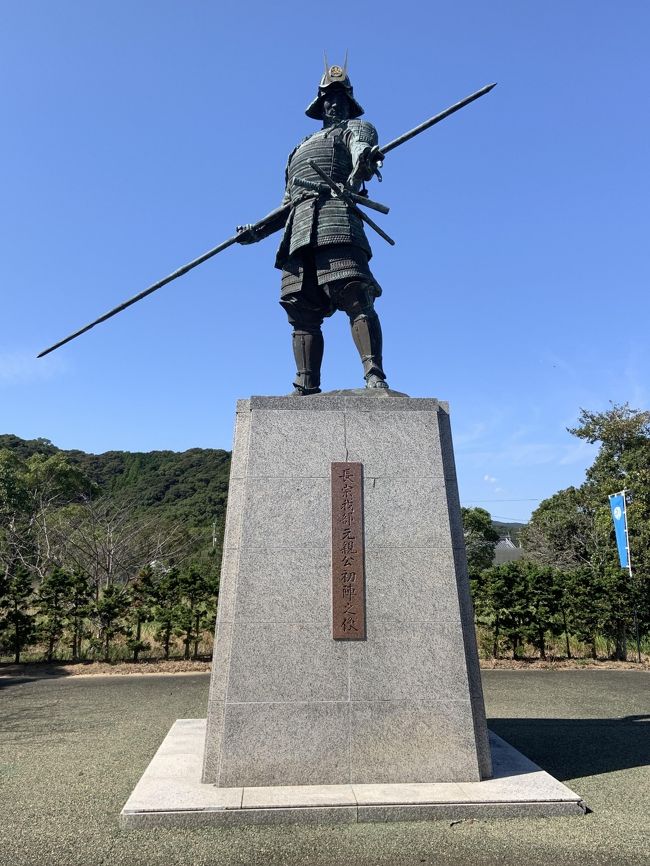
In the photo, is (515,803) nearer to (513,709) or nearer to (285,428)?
(285,428)

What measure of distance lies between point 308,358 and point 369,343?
22.5 inches

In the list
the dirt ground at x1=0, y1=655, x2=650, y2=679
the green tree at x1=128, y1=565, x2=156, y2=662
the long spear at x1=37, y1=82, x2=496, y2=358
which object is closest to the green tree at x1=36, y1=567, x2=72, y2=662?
the dirt ground at x1=0, y1=655, x2=650, y2=679

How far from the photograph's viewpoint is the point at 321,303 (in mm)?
5164

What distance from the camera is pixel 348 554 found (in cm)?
387

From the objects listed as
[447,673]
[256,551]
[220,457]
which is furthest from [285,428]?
[220,457]

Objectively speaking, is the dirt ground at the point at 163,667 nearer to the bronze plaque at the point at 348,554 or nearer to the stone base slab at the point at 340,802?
the stone base slab at the point at 340,802

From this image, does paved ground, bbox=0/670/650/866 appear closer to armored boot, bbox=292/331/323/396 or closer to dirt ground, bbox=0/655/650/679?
dirt ground, bbox=0/655/650/679

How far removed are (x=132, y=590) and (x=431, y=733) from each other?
696 cm

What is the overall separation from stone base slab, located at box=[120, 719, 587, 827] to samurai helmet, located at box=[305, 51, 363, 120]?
555cm

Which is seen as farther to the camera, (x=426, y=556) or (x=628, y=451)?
(x=628, y=451)

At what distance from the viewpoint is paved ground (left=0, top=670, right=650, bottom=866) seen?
110 inches

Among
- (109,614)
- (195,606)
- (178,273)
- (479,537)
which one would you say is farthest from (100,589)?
(479,537)

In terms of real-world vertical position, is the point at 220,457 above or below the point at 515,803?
above

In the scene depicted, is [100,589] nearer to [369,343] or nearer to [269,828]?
[369,343]
